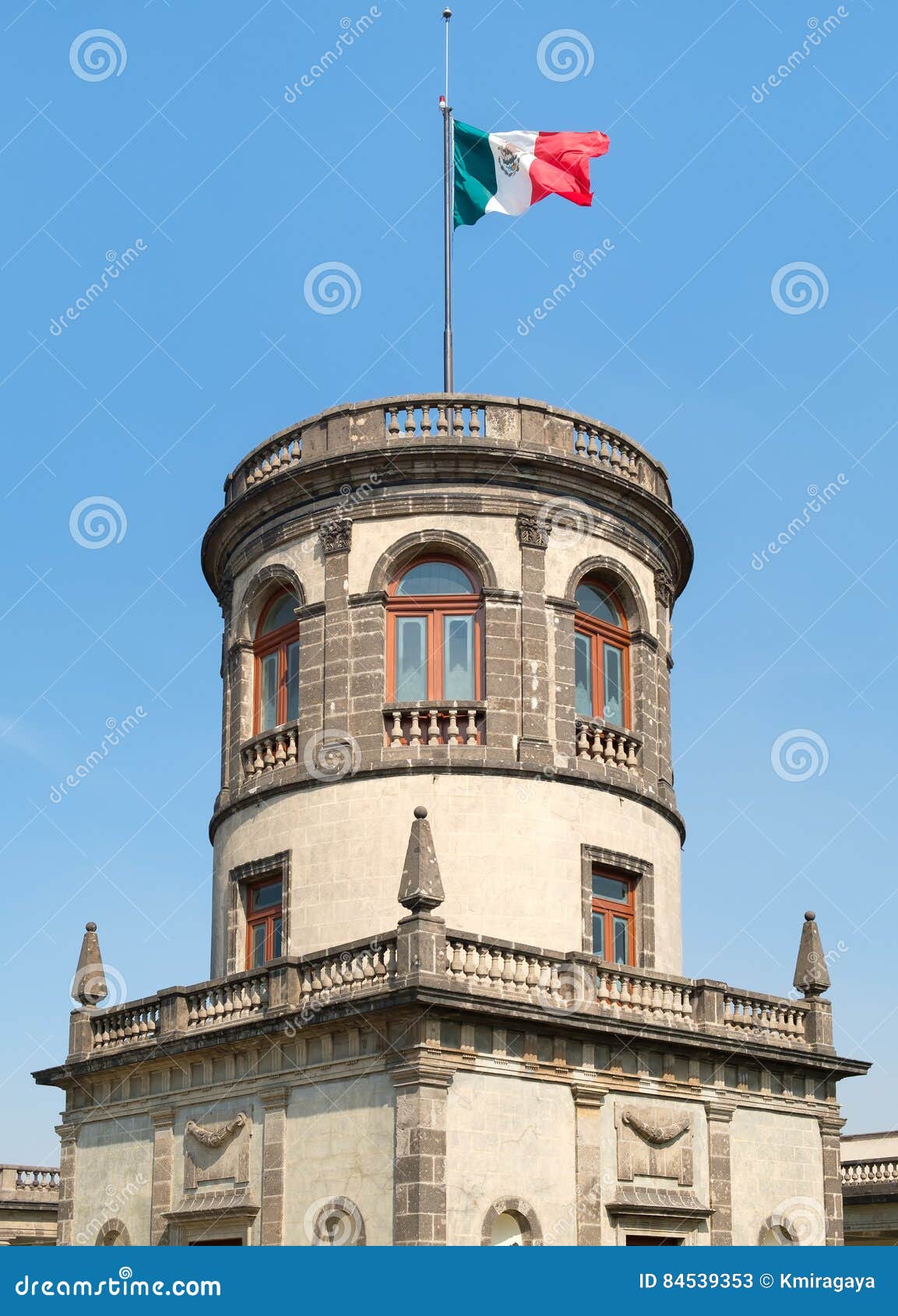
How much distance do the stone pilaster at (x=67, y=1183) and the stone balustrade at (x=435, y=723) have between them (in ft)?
28.5

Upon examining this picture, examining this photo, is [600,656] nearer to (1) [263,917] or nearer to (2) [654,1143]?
(1) [263,917]

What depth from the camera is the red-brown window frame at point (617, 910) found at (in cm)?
2773

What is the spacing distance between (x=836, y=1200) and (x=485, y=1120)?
26.1 ft

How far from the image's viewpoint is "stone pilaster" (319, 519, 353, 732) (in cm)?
2738

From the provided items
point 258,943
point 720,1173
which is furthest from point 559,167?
point 720,1173

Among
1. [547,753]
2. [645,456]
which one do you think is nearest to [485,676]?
[547,753]

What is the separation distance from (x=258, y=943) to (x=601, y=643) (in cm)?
758

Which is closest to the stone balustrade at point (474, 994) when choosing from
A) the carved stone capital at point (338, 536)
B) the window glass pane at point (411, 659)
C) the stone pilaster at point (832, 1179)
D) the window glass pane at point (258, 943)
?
the stone pilaster at point (832, 1179)

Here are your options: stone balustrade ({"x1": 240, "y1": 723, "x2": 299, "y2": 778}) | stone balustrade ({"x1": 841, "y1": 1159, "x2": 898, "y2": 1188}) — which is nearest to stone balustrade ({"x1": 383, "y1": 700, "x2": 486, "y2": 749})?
stone balustrade ({"x1": 240, "y1": 723, "x2": 299, "y2": 778})

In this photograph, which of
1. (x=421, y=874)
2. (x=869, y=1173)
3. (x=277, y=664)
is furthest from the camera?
(x=869, y=1173)

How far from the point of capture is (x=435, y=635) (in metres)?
27.7

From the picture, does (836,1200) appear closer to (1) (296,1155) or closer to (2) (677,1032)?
(2) (677,1032)

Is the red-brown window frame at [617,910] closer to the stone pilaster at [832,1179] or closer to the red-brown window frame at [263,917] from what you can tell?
the stone pilaster at [832,1179]

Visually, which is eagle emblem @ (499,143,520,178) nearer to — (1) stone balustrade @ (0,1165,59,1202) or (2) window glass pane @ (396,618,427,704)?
(2) window glass pane @ (396,618,427,704)
